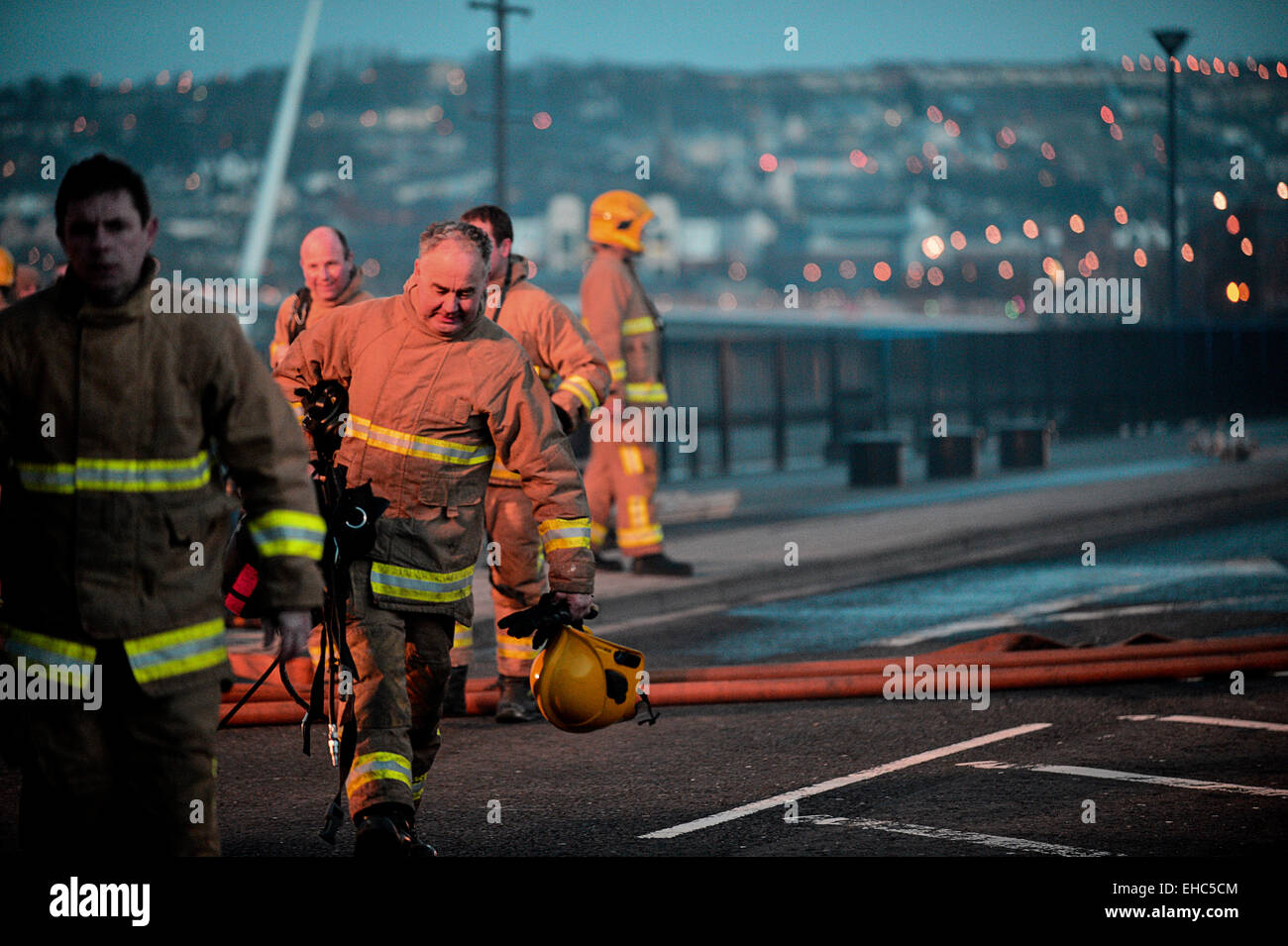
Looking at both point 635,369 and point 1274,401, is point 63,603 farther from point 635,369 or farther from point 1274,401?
point 1274,401

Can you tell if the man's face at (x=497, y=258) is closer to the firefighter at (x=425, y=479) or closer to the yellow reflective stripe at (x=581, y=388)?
the yellow reflective stripe at (x=581, y=388)

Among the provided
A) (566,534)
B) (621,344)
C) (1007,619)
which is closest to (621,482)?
(621,344)

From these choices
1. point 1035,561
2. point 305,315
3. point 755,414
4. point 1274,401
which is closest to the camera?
point 305,315

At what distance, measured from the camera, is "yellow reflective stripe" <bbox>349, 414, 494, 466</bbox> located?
5.43m

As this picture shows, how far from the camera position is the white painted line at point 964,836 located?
559 centimetres

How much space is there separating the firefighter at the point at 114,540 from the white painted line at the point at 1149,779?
3.74 m

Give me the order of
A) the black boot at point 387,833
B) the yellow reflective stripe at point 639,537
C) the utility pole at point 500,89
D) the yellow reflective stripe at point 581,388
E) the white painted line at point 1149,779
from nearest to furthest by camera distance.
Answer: the black boot at point 387,833, the white painted line at point 1149,779, the yellow reflective stripe at point 581,388, the yellow reflective stripe at point 639,537, the utility pole at point 500,89

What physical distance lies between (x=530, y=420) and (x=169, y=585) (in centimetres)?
178

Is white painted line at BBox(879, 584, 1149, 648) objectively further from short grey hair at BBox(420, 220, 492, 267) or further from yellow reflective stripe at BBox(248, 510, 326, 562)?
yellow reflective stripe at BBox(248, 510, 326, 562)

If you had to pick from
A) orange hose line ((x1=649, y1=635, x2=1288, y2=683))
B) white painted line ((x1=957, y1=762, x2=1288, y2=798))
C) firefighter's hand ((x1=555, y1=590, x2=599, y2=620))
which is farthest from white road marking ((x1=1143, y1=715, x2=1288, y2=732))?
firefighter's hand ((x1=555, y1=590, x2=599, y2=620))

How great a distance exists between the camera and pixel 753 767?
6.95m

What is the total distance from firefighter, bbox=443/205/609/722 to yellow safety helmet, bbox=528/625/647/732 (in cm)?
166

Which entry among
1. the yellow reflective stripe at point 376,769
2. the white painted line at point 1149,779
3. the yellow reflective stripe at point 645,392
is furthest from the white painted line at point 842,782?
the yellow reflective stripe at point 645,392
